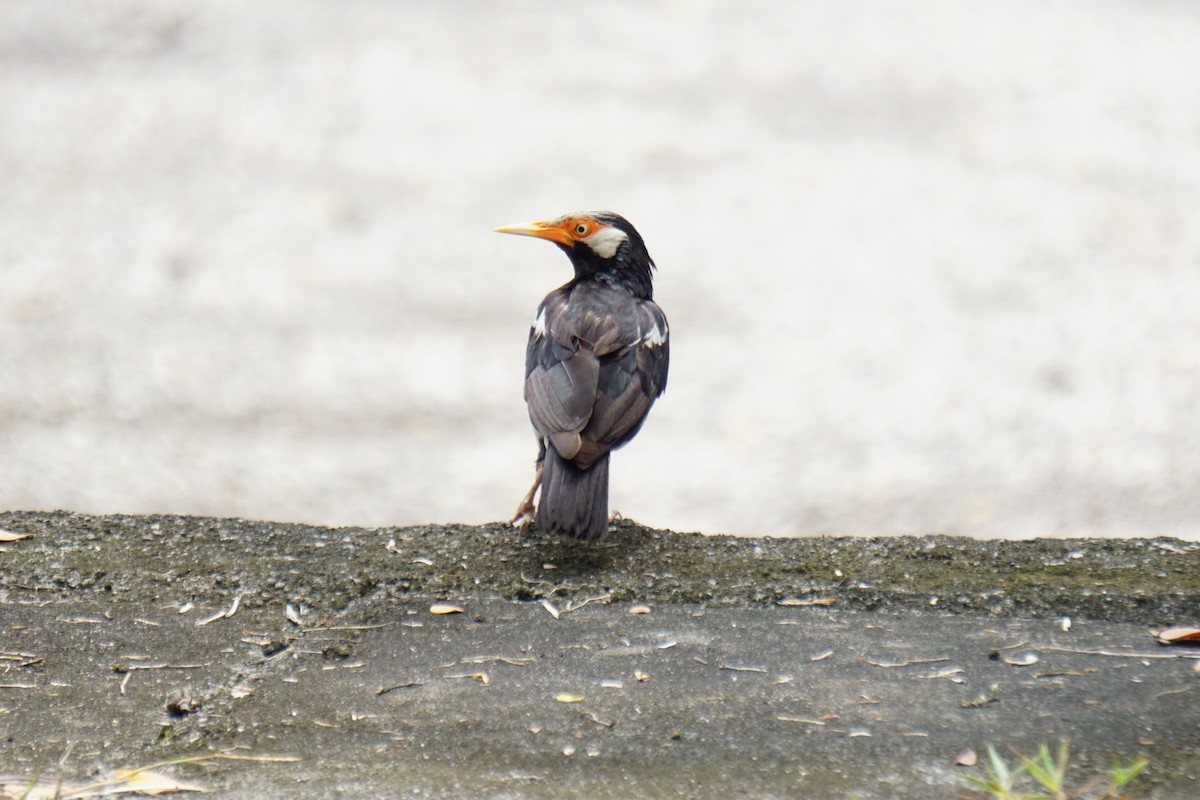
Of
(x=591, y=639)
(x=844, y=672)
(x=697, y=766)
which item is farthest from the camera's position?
(x=591, y=639)

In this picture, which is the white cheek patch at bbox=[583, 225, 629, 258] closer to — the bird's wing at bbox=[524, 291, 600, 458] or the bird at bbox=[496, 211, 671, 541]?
the bird at bbox=[496, 211, 671, 541]

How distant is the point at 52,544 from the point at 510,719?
4.74ft

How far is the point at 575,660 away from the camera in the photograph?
2119 millimetres

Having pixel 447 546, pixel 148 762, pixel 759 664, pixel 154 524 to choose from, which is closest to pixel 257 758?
pixel 148 762

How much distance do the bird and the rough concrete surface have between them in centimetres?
14

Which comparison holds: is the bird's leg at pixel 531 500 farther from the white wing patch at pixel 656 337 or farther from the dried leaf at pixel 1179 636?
the dried leaf at pixel 1179 636

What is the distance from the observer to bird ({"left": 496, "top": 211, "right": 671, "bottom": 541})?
9.79 ft

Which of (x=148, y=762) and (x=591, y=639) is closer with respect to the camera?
(x=148, y=762)

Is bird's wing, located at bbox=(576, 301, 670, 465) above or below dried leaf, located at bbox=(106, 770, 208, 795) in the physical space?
above

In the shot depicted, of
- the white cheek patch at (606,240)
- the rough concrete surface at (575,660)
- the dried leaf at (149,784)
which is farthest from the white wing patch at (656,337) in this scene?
the dried leaf at (149,784)

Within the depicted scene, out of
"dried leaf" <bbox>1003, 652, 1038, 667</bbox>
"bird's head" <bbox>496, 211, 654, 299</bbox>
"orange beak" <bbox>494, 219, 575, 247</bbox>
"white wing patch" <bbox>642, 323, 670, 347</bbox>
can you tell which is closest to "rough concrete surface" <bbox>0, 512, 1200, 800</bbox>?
Result: "dried leaf" <bbox>1003, 652, 1038, 667</bbox>

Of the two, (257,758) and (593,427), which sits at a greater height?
(593,427)

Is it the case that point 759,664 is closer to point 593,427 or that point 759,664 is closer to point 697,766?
point 697,766

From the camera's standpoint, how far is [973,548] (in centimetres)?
276
